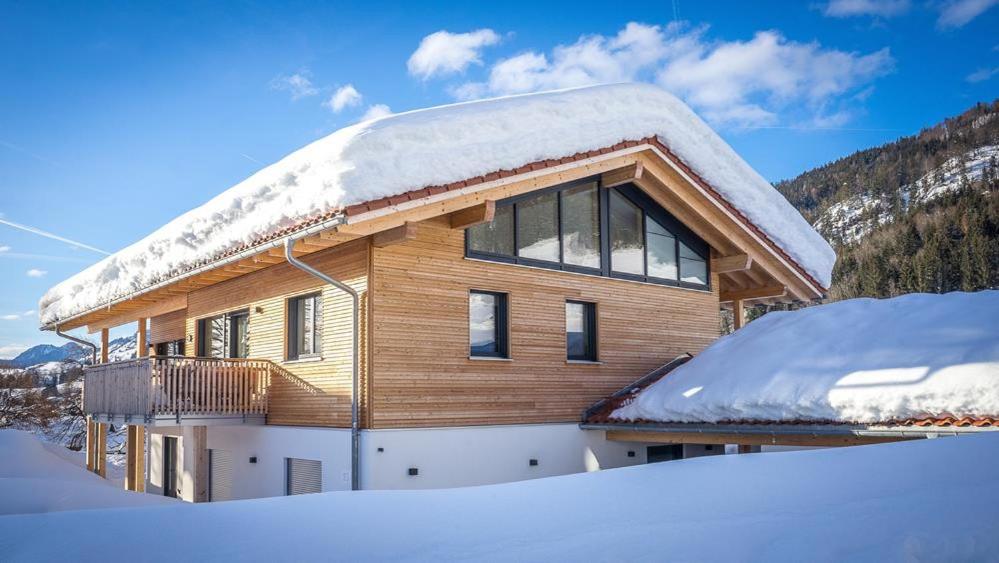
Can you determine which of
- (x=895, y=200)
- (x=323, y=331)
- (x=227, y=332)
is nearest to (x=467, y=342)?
(x=323, y=331)

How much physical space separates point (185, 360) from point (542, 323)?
6.00 m

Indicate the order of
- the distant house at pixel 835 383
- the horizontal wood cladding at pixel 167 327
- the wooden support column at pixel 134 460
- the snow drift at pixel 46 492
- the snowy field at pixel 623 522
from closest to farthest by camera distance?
the snowy field at pixel 623 522 < the snow drift at pixel 46 492 < the distant house at pixel 835 383 < the wooden support column at pixel 134 460 < the horizontal wood cladding at pixel 167 327

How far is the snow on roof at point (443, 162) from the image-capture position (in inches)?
407

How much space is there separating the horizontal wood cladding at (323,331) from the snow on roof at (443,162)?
132cm

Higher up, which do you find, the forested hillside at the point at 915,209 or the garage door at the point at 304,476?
the forested hillside at the point at 915,209

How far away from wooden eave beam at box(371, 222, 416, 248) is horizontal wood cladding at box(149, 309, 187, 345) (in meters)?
10.5

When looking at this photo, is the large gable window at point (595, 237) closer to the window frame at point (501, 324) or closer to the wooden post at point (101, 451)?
the window frame at point (501, 324)

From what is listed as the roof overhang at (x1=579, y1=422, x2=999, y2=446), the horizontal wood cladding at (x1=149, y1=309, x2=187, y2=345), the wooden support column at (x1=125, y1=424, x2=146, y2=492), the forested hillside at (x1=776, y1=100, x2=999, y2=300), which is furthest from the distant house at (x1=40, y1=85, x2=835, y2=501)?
the forested hillside at (x1=776, y1=100, x2=999, y2=300)

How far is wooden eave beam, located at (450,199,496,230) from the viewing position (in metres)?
11.7

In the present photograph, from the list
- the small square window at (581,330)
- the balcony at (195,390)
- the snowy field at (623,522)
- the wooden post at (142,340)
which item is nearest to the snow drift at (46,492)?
the snowy field at (623,522)

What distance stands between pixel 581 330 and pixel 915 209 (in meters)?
69.8

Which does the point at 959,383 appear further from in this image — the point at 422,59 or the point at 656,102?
the point at 422,59

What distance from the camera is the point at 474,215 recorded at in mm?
11867

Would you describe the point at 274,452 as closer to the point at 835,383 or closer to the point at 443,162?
the point at 443,162
